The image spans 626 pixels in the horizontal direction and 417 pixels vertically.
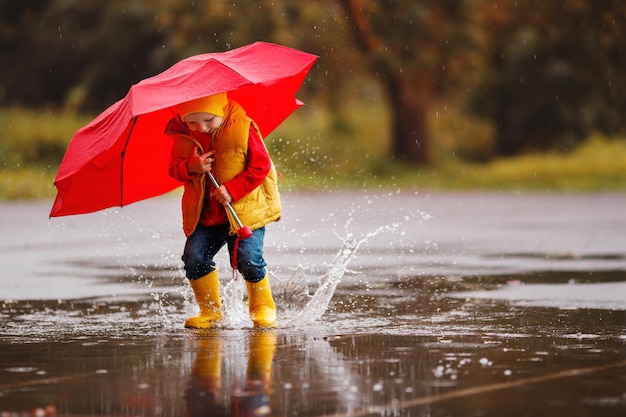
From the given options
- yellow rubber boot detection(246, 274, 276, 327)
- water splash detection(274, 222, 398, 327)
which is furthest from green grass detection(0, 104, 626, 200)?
yellow rubber boot detection(246, 274, 276, 327)

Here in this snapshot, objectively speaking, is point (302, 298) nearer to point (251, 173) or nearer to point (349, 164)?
point (251, 173)

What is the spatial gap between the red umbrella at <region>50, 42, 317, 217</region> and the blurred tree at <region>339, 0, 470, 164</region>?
22819 millimetres

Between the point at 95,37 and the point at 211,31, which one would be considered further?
the point at 95,37

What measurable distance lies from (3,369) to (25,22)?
127ft

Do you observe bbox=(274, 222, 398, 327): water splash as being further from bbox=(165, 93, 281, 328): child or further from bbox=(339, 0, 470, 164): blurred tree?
bbox=(339, 0, 470, 164): blurred tree

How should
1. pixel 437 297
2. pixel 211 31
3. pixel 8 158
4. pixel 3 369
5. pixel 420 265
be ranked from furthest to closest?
pixel 211 31 → pixel 8 158 → pixel 420 265 → pixel 437 297 → pixel 3 369

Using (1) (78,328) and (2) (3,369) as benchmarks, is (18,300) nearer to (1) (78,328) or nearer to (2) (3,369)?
(1) (78,328)

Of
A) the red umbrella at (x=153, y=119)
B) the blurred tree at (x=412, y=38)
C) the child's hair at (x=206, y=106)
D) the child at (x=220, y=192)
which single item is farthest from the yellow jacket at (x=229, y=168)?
the blurred tree at (x=412, y=38)

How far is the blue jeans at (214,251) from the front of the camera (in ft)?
25.0

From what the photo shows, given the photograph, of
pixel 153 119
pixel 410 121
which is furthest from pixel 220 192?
pixel 410 121

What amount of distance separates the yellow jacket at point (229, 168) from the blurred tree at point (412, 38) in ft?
77.7

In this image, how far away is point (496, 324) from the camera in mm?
7637

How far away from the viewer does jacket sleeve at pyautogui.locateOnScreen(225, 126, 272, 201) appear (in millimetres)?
7422

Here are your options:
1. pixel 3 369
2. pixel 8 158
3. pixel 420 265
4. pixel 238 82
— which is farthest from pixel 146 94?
pixel 8 158
